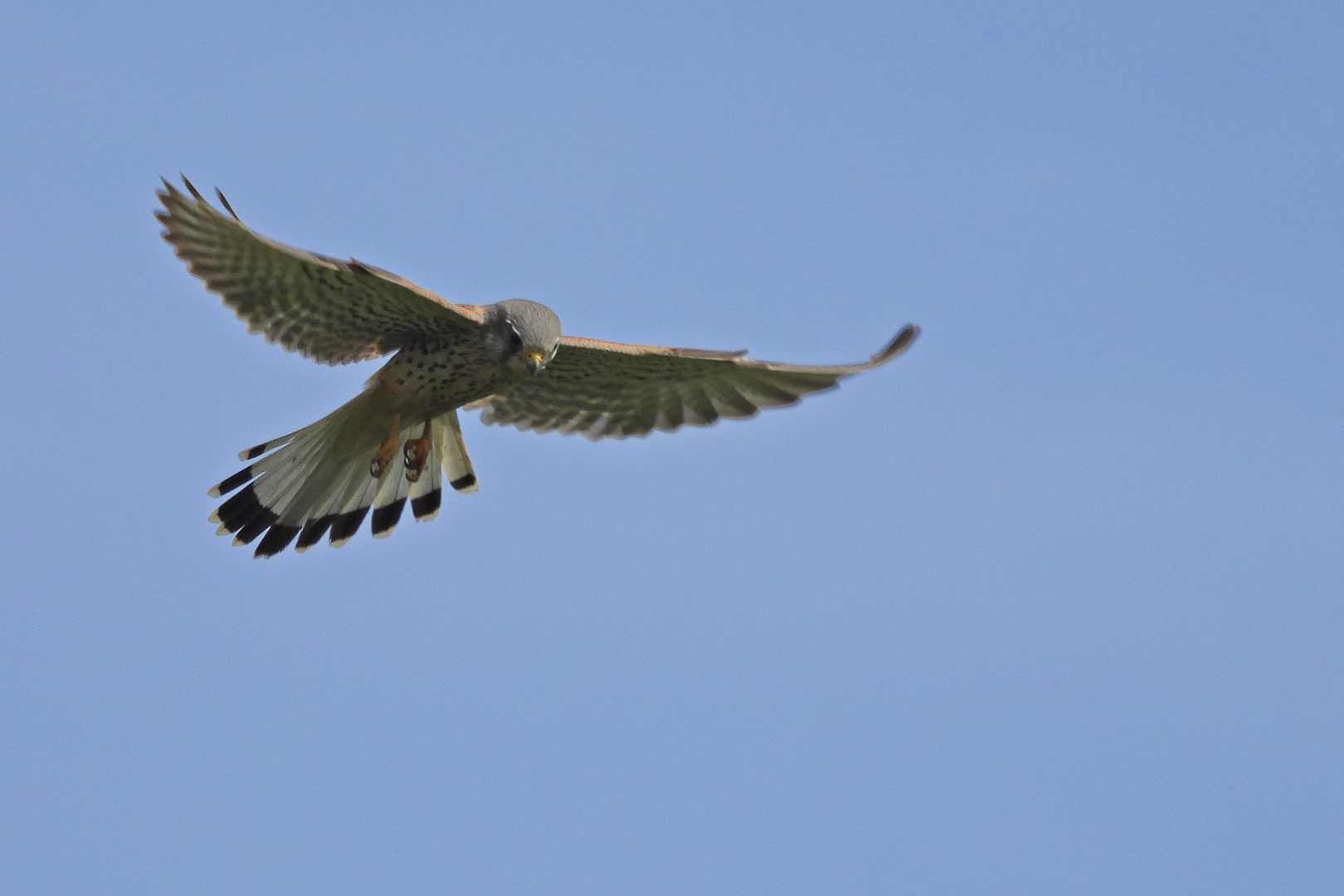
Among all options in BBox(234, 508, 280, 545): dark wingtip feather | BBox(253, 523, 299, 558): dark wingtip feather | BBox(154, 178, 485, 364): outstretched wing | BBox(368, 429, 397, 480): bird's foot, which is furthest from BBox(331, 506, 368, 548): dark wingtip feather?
BBox(154, 178, 485, 364): outstretched wing

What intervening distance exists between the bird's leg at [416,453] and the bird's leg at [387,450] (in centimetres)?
23

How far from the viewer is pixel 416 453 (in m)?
9.77

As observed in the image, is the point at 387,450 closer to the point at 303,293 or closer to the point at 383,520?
the point at 383,520

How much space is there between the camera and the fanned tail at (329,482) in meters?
9.48

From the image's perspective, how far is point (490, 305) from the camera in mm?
9094

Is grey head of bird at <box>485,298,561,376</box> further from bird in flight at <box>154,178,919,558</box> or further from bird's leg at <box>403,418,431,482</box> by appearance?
bird's leg at <box>403,418,431,482</box>

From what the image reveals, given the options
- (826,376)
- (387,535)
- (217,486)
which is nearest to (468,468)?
(387,535)

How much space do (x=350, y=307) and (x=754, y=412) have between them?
7.82 ft

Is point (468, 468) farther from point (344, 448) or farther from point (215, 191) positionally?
point (215, 191)

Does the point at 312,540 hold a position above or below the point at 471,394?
below

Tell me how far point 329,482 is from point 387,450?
0.55 metres

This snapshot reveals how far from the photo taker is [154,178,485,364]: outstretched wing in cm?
835

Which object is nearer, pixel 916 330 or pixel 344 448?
pixel 916 330

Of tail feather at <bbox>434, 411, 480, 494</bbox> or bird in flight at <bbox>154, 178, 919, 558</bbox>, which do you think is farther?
tail feather at <bbox>434, 411, 480, 494</bbox>
